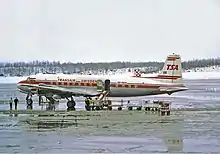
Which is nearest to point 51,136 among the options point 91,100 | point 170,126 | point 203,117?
point 170,126

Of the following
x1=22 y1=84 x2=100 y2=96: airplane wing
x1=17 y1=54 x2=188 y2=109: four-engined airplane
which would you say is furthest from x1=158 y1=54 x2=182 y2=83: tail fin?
x1=22 y1=84 x2=100 y2=96: airplane wing

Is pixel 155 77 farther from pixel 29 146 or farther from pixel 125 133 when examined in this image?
pixel 29 146

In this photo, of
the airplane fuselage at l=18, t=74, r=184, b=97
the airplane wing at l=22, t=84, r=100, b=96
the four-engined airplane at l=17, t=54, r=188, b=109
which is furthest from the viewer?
the airplane fuselage at l=18, t=74, r=184, b=97

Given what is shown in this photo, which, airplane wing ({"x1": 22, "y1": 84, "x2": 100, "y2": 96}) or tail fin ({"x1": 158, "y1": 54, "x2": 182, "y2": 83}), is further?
tail fin ({"x1": 158, "y1": 54, "x2": 182, "y2": 83})

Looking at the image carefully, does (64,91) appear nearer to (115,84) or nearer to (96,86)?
(96,86)

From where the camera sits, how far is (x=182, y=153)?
2178cm

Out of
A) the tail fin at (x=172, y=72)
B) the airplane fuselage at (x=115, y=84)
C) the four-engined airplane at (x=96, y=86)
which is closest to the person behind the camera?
the four-engined airplane at (x=96, y=86)

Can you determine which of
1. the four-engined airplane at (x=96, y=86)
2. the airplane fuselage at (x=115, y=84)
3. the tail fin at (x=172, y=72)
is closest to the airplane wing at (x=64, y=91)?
the four-engined airplane at (x=96, y=86)

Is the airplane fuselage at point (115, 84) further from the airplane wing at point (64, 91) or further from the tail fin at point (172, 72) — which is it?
the tail fin at point (172, 72)

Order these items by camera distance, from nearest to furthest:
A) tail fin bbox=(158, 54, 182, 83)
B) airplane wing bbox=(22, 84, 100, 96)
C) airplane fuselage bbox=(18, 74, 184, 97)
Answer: airplane wing bbox=(22, 84, 100, 96)
airplane fuselage bbox=(18, 74, 184, 97)
tail fin bbox=(158, 54, 182, 83)

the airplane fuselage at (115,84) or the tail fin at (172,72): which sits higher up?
the tail fin at (172,72)

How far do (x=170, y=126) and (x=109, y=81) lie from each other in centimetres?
2169

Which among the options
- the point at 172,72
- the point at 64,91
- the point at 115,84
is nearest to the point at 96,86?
the point at 115,84

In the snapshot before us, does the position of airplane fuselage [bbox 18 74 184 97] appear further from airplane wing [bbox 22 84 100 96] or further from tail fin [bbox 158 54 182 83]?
tail fin [bbox 158 54 182 83]
